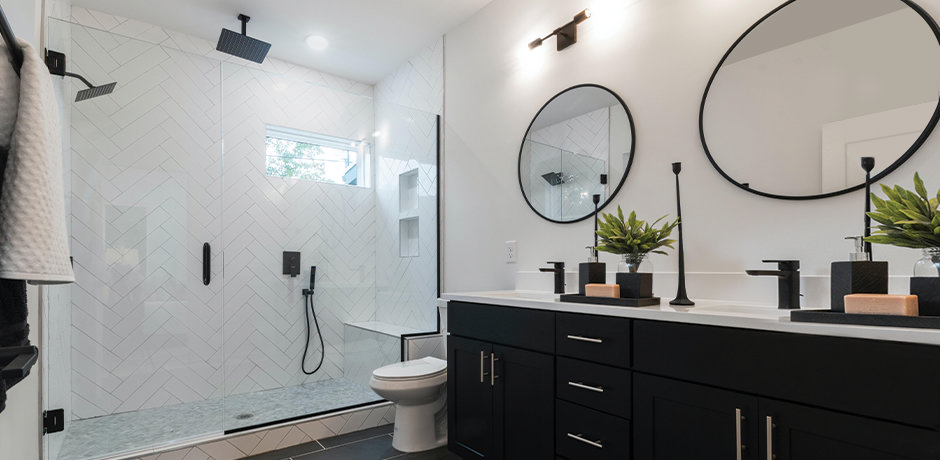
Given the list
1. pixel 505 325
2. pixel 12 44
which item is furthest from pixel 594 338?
pixel 12 44

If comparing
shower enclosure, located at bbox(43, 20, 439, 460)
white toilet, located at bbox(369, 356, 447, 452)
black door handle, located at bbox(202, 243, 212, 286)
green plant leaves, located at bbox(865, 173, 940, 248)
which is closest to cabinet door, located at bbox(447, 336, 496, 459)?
white toilet, located at bbox(369, 356, 447, 452)

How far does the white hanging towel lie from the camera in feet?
2.49

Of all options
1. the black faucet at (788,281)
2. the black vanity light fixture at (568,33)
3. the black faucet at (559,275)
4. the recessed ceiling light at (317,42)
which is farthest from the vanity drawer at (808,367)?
the recessed ceiling light at (317,42)

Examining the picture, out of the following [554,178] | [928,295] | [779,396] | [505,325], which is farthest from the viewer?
[554,178]

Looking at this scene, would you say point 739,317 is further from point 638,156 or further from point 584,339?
point 638,156

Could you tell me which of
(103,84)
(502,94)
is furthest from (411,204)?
(103,84)

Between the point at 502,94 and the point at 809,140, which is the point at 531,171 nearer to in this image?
the point at 502,94

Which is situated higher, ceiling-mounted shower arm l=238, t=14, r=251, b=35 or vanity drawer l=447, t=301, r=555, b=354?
ceiling-mounted shower arm l=238, t=14, r=251, b=35

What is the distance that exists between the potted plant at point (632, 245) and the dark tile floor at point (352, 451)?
1396mm

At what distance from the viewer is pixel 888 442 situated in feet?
3.46

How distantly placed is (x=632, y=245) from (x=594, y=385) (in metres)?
0.54

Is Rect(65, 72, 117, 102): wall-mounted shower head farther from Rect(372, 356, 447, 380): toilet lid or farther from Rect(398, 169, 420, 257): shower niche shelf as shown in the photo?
Rect(372, 356, 447, 380): toilet lid

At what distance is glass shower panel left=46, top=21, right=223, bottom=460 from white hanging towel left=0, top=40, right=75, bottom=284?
6.32 ft

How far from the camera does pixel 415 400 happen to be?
262 centimetres
